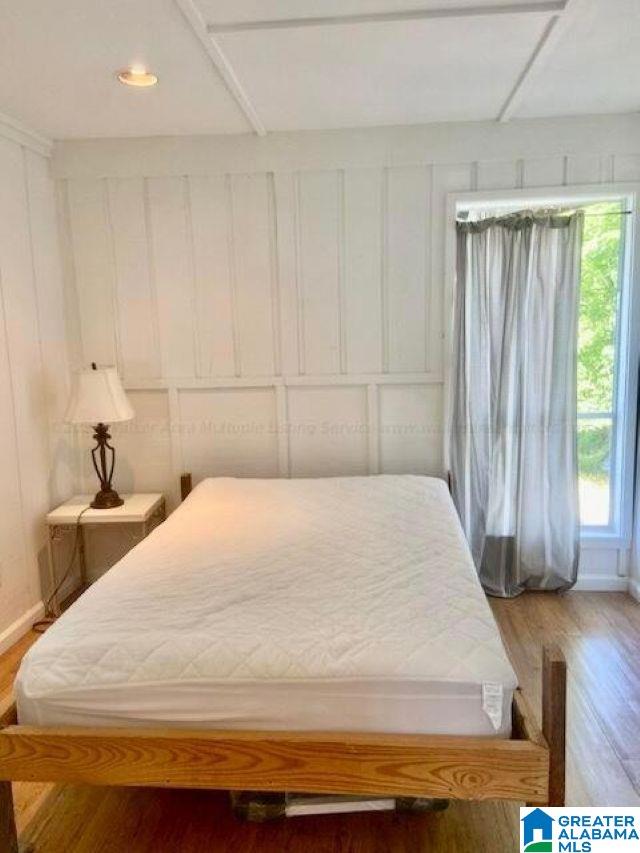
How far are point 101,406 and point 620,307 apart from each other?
2.72 metres

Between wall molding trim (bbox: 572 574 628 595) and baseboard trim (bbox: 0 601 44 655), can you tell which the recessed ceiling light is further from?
wall molding trim (bbox: 572 574 628 595)

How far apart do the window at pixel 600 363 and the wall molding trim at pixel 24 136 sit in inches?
111

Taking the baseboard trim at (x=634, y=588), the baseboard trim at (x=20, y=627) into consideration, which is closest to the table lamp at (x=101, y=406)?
the baseboard trim at (x=20, y=627)

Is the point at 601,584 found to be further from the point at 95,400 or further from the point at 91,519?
the point at 95,400

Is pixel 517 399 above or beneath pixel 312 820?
above

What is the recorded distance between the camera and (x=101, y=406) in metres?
2.90

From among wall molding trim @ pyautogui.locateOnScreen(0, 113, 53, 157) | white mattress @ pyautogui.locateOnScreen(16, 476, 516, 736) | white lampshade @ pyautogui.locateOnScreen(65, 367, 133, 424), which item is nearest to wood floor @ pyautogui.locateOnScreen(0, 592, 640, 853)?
white mattress @ pyautogui.locateOnScreen(16, 476, 516, 736)

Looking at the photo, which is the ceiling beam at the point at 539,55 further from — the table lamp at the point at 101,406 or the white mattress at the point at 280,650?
the table lamp at the point at 101,406

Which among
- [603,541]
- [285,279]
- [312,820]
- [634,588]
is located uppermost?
[285,279]

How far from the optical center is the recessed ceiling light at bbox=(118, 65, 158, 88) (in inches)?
89.4

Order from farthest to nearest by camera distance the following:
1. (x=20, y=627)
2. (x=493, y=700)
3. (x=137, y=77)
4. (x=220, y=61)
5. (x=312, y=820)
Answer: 1. (x=20, y=627)
2. (x=137, y=77)
3. (x=220, y=61)
4. (x=312, y=820)
5. (x=493, y=700)

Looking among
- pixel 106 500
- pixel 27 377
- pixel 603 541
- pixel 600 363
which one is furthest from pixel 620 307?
pixel 27 377

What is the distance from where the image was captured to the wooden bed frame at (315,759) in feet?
4.55

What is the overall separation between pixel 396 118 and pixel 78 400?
2.09 metres
